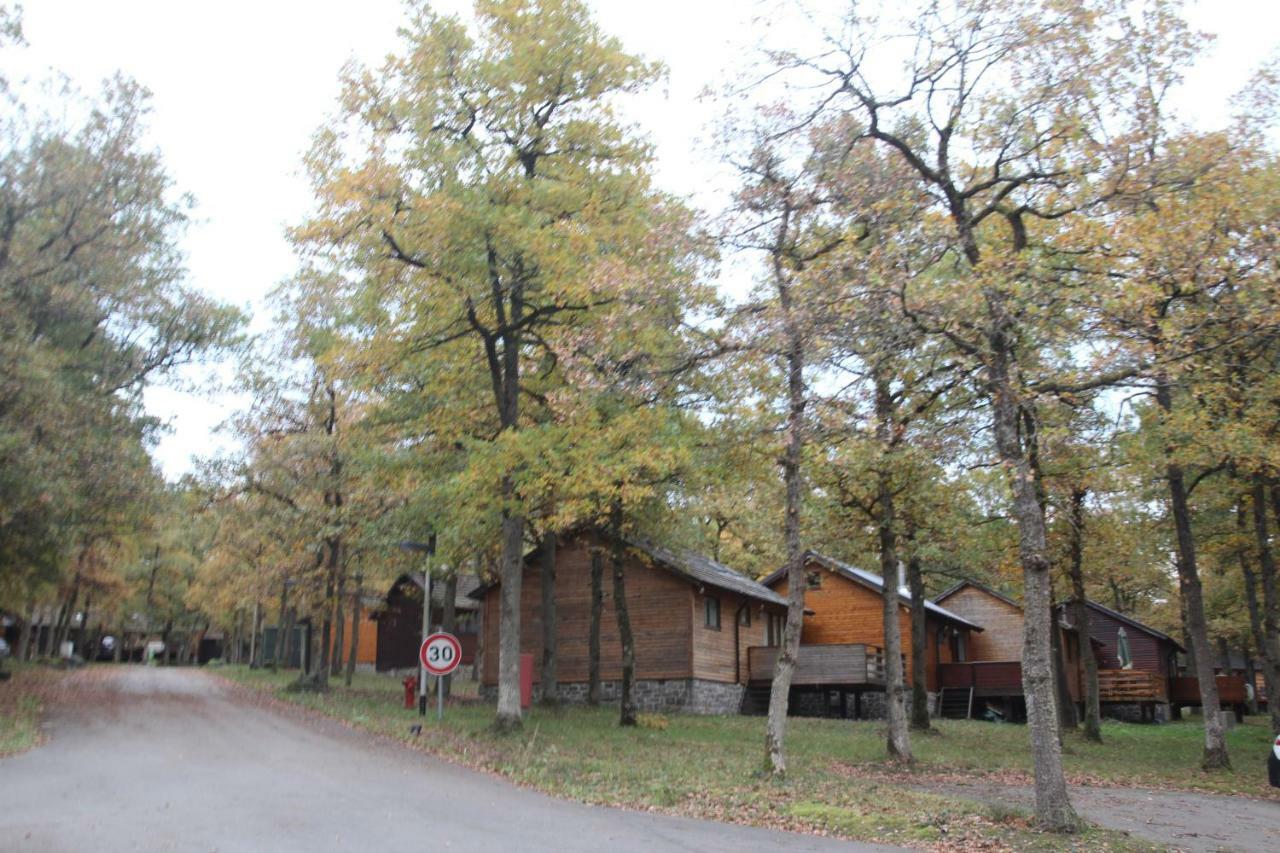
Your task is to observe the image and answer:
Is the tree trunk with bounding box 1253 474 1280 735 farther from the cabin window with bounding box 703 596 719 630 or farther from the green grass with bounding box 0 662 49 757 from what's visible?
the green grass with bounding box 0 662 49 757

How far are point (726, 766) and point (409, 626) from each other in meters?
37.5

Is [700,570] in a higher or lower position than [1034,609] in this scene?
higher

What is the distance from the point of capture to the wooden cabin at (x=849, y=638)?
31469 millimetres

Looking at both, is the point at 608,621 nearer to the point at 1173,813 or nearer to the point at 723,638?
the point at 723,638

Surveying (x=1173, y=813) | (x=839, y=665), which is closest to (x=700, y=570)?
(x=839, y=665)

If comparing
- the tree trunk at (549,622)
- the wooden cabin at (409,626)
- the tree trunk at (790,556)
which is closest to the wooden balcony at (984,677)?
the tree trunk at (549,622)

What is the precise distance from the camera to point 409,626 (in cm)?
5044

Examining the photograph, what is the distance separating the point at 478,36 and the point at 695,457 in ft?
29.9

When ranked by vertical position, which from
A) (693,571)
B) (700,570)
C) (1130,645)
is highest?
(700,570)

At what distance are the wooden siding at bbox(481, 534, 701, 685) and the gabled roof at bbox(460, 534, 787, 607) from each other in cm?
67

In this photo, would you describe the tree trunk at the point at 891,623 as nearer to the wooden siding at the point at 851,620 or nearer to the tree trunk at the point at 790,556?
the tree trunk at the point at 790,556

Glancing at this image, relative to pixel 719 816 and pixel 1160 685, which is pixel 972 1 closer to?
pixel 719 816

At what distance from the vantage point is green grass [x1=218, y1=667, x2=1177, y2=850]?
35.0ft

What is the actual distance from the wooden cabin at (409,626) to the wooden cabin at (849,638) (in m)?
16.1
